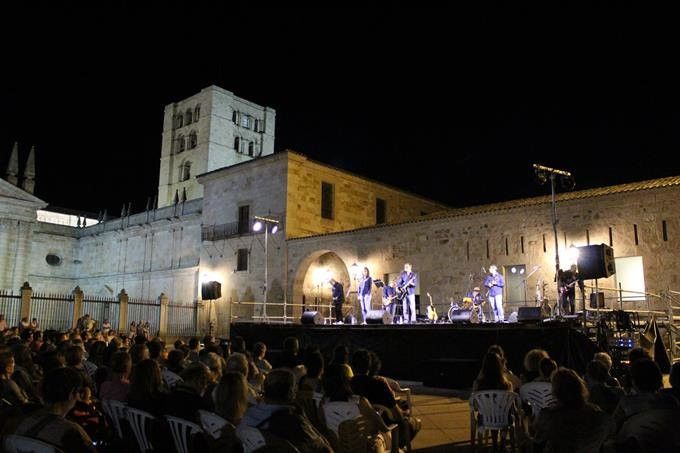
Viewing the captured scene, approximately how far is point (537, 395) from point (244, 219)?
23.0 meters

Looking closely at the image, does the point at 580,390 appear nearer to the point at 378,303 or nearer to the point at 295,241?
the point at 378,303

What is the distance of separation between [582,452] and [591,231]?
50.8 feet

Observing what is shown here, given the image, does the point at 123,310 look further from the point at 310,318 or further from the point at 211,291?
the point at 310,318

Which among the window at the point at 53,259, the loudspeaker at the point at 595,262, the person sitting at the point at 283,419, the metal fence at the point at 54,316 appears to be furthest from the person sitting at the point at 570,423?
the window at the point at 53,259

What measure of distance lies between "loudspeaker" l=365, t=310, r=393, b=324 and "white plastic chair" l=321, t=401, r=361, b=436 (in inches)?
450

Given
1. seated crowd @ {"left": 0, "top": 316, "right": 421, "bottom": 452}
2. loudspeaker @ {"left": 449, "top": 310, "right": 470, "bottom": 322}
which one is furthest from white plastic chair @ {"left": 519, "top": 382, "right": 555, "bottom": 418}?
loudspeaker @ {"left": 449, "top": 310, "right": 470, "bottom": 322}

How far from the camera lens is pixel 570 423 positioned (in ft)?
12.6

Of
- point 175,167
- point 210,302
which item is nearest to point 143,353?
point 210,302

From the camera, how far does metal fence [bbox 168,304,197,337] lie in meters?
27.0

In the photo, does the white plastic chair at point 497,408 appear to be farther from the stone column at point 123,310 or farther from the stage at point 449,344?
the stone column at point 123,310

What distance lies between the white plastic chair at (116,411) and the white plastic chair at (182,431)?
0.65 metres

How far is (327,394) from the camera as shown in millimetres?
4660

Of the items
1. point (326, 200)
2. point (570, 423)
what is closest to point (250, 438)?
point (570, 423)

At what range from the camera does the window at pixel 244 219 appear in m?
27.5
